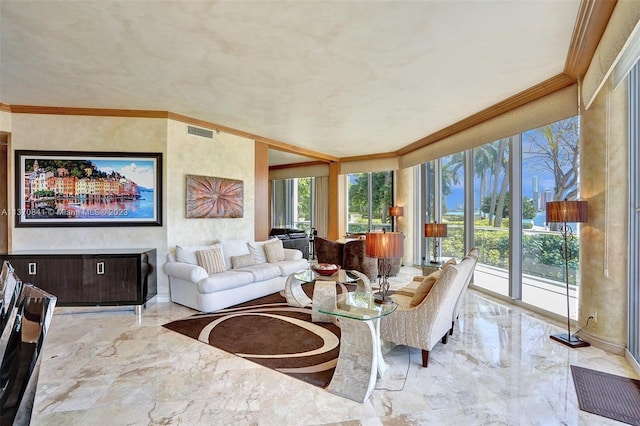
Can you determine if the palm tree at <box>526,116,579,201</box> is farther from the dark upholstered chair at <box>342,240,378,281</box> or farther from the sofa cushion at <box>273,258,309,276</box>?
the sofa cushion at <box>273,258,309,276</box>

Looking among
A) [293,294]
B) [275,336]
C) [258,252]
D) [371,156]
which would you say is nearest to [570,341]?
[275,336]

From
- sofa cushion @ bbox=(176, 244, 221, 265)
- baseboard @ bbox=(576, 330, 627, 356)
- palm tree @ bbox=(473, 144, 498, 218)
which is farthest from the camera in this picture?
palm tree @ bbox=(473, 144, 498, 218)

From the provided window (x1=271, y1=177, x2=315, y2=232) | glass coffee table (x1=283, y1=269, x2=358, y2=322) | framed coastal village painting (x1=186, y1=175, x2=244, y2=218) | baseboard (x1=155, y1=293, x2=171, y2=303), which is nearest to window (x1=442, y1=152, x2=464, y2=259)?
glass coffee table (x1=283, y1=269, x2=358, y2=322)

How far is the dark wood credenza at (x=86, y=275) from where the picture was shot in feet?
12.7

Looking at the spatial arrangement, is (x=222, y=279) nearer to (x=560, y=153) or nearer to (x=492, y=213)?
(x=492, y=213)

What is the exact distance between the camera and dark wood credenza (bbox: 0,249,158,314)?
12.7 feet

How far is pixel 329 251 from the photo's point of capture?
6.45 meters

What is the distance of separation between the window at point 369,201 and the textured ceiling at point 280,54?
4170 mm

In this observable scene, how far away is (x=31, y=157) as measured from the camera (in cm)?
432

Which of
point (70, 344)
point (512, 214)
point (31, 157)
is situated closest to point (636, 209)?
point (512, 214)

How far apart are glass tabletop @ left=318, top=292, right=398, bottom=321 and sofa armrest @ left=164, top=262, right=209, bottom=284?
2285mm

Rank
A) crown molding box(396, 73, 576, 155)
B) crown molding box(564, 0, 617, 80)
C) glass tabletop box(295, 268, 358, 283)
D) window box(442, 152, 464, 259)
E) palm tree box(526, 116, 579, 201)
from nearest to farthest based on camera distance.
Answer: crown molding box(564, 0, 617, 80), crown molding box(396, 73, 576, 155), palm tree box(526, 116, 579, 201), glass tabletop box(295, 268, 358, 283), window box(442, 152, 464, 259)

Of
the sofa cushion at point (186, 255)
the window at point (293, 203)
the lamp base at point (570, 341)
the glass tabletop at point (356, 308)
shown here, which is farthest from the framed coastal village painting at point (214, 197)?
the lamp base at point (570, 341)

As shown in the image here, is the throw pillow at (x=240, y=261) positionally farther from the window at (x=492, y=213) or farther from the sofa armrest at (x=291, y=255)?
the window at (x=492, y=213)
